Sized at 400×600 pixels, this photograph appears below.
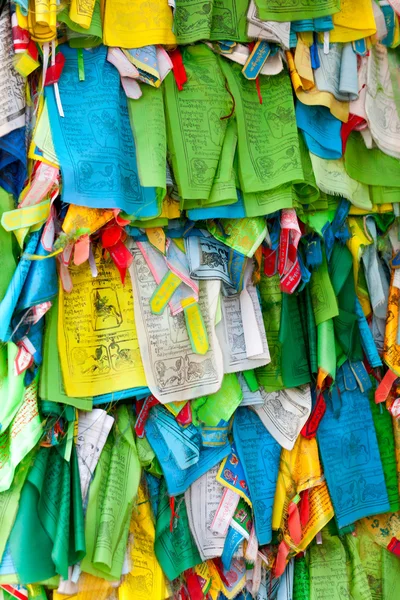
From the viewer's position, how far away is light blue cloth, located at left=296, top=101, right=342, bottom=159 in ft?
5.30

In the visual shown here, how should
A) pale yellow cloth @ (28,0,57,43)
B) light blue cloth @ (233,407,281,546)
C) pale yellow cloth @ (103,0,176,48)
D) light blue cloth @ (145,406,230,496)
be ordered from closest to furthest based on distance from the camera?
1. pale yellow cloth @ (28,0,57,43)
2. pale yellow cloth @ (103,0,176,48)
3. light blue cloth @ (145,406,230,496)
4. light blue cloth @ (233,407,281,546)

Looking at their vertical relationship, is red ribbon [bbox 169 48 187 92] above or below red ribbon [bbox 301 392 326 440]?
above

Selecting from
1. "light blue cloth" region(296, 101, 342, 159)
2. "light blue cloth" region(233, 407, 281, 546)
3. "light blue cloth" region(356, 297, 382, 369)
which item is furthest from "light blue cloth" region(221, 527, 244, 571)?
"light blue cloth" region(296, 101, 342, 159)

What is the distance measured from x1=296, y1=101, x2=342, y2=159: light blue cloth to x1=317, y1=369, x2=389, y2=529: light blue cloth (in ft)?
1.67

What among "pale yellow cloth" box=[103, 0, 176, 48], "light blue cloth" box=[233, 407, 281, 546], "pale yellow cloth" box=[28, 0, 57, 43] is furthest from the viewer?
"light blue cloth" box=[233, 407, 281, 546]

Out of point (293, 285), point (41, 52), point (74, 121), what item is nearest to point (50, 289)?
point (74, 121)

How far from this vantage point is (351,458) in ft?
5.74

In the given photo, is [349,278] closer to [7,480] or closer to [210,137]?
[210,137]

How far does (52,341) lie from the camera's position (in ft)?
4.74

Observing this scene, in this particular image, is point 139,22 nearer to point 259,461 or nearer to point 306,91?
point 306,91

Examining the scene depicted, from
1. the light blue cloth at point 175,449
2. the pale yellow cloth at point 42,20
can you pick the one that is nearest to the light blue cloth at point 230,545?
the light blue cloth at point 175,449

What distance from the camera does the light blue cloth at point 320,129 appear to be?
162 cm

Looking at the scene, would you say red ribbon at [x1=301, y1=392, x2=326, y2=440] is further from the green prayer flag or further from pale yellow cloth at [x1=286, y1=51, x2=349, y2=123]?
pale yellow cloth at [x1=286, y1=51, x2=349, y2=123]

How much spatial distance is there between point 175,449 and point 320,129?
0.75 metres
